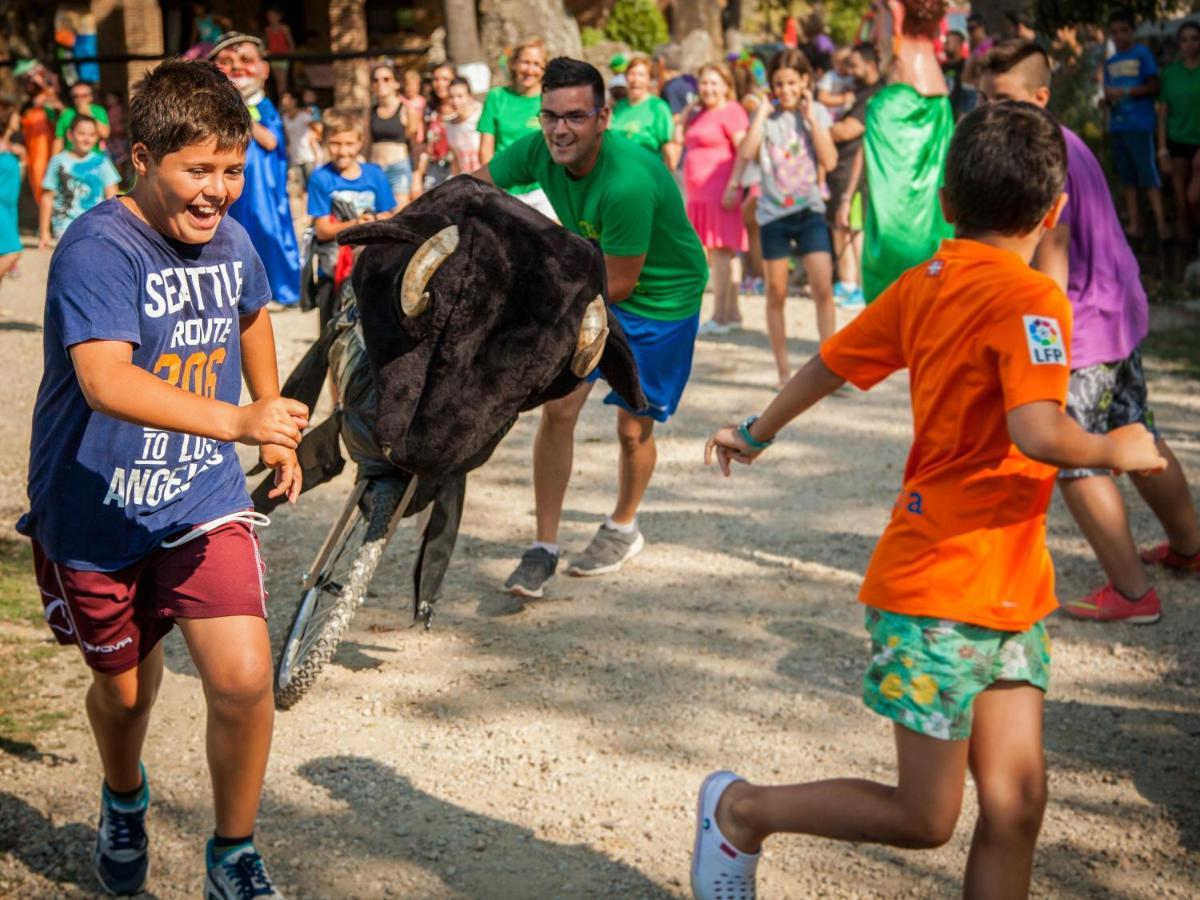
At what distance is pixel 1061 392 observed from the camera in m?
2.78

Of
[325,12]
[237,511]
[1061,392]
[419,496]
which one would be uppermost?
[325,12]

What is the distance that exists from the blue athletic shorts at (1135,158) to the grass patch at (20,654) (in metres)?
10.1

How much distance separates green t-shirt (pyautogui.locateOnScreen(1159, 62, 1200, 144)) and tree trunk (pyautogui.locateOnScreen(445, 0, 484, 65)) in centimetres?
833

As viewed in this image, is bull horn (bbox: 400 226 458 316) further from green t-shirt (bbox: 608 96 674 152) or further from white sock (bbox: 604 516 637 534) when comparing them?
green t-shirt (bbox: 608 96 674 152)

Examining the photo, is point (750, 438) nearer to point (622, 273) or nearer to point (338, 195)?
point (622, 273)

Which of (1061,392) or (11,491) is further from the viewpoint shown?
(11,491)

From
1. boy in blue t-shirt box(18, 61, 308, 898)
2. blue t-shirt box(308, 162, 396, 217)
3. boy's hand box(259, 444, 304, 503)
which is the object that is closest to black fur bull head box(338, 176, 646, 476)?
boy in blue t-shirt box(18, 61, 308, 898)

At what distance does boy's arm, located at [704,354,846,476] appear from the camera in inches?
127

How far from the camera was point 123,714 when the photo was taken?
3.48m

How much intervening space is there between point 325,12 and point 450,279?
25.5 meters

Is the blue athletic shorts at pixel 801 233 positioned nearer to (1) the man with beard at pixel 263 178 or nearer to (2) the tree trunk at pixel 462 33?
(1) the man with beard at pixel 263 178

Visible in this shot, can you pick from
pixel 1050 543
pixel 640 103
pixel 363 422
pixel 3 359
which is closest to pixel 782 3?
pixel 640 103

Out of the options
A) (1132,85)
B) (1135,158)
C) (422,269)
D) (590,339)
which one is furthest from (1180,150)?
(422,269)

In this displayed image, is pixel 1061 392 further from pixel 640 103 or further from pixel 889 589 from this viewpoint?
pixel 640 103
